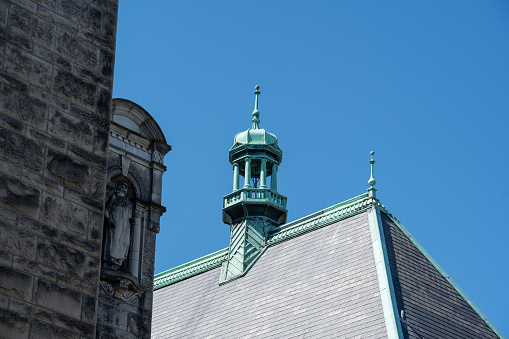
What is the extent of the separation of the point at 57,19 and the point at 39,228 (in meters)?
2.54

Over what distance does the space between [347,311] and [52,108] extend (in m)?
18.4

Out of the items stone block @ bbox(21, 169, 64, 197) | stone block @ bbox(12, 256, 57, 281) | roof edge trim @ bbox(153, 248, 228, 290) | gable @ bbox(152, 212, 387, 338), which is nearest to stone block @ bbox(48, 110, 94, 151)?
stone block @ bbox(21, 169, 64, 197)

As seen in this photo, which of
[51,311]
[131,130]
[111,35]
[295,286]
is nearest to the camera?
[51,311]

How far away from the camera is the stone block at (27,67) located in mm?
12539

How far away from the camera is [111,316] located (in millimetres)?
15492

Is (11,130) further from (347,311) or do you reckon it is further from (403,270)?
(403,270)

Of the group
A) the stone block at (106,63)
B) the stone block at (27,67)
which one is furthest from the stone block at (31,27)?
the stone block at (106,63)

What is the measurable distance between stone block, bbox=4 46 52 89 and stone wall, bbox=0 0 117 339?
0.01m

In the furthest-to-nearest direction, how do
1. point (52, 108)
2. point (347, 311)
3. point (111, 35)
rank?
point (347, 311) → point (111, 35) → point (52, 108)

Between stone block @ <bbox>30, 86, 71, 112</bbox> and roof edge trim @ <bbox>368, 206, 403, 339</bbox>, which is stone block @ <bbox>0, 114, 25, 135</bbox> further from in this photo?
roof edge trim @ <bbox>368, 206, 403, 339</bbox>

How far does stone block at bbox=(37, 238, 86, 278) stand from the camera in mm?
12039

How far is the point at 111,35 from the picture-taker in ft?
45.6

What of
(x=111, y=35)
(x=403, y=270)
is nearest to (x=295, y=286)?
(x=403, y=270)

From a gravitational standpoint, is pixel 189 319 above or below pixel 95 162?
above
